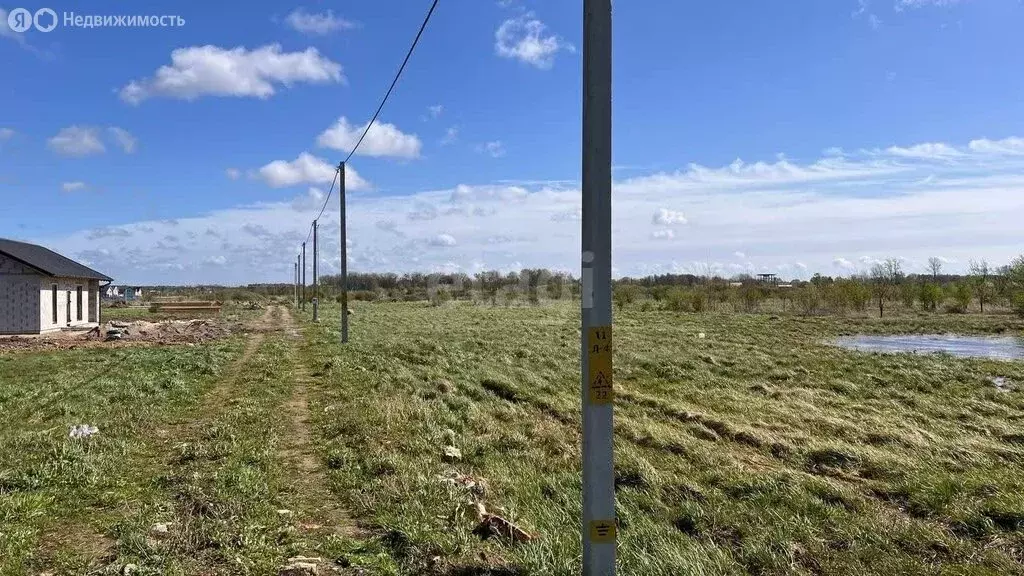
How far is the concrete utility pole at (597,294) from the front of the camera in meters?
3.49

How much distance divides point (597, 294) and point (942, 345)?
31.7 m

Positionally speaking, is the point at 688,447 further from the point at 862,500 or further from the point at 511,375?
the point at 511,375

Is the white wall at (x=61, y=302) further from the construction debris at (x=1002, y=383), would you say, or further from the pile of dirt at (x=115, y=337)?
the construction debris at (x=1002, y=383)

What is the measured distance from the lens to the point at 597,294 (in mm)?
3502

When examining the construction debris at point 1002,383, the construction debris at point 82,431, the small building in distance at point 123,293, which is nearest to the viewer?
the construction debris at point 82,431

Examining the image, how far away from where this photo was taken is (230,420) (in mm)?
9125

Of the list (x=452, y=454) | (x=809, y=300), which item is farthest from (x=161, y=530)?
(x=809, y=300)

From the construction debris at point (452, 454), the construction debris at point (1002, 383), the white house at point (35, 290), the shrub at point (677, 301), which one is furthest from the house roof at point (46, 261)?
the shrub at point (677, 301)

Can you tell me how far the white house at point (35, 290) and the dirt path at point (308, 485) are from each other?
2210cm

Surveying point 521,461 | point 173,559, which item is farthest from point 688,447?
point 173,559

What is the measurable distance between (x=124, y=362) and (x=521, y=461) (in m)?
14.2

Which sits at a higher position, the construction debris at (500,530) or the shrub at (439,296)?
the shrub at (439,296)

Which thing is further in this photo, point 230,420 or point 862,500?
point 230,420

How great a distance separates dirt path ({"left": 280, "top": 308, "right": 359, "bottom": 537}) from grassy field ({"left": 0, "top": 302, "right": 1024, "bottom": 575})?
0.03 meters
